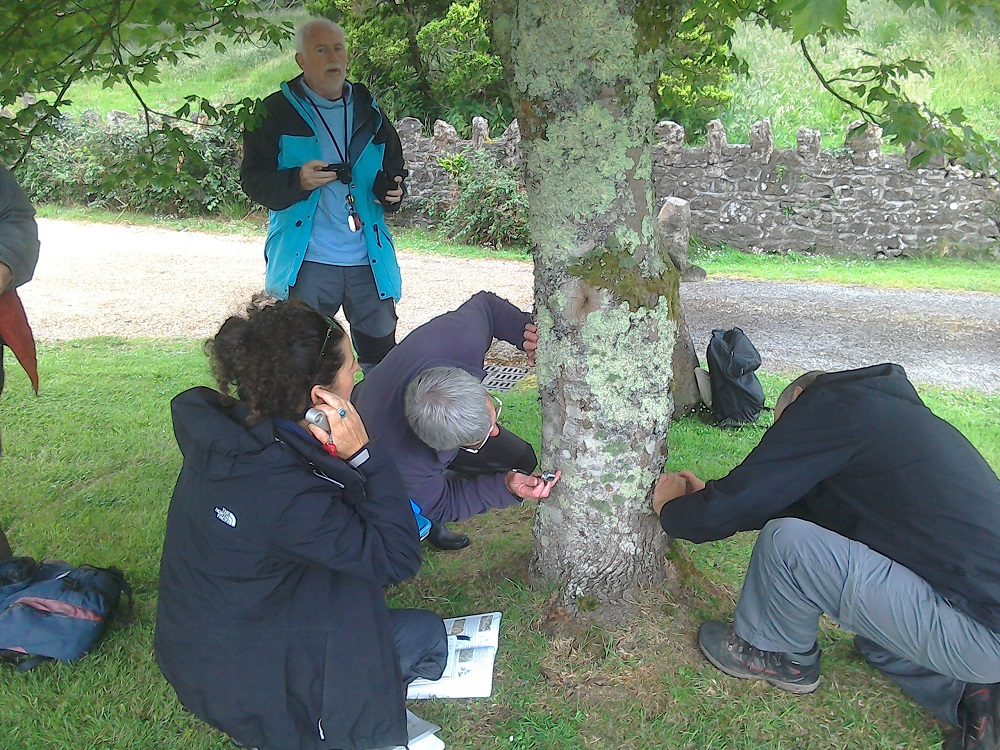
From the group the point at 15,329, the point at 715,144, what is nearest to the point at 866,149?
the point at 715,144

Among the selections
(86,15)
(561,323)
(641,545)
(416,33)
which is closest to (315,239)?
(86,15)

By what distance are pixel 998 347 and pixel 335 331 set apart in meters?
5.89

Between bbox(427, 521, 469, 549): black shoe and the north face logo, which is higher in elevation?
the north face logo

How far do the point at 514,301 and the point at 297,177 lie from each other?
4.14 meters

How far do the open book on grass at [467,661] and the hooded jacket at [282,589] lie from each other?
13.6 inches

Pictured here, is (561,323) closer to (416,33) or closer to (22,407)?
(22,407)

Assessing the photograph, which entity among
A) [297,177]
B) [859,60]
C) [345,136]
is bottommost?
[297,177]

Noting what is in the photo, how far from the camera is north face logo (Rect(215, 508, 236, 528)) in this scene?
1913mm

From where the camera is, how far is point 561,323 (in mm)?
2406

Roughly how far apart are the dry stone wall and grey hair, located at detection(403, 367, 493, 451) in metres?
8.06

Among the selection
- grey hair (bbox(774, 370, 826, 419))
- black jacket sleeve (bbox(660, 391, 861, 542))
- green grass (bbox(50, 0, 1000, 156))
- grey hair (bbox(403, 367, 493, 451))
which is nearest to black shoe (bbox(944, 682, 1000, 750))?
black jacket sleeve (bbox(660, 391, 861, 542))

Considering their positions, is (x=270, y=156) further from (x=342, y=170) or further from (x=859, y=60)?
(x=859, y=60)

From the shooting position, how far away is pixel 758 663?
2.39m

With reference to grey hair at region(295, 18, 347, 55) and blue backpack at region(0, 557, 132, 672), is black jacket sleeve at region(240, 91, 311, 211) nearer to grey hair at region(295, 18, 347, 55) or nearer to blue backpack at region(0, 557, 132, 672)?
grey hair at region(295, 18, 347, 55)
